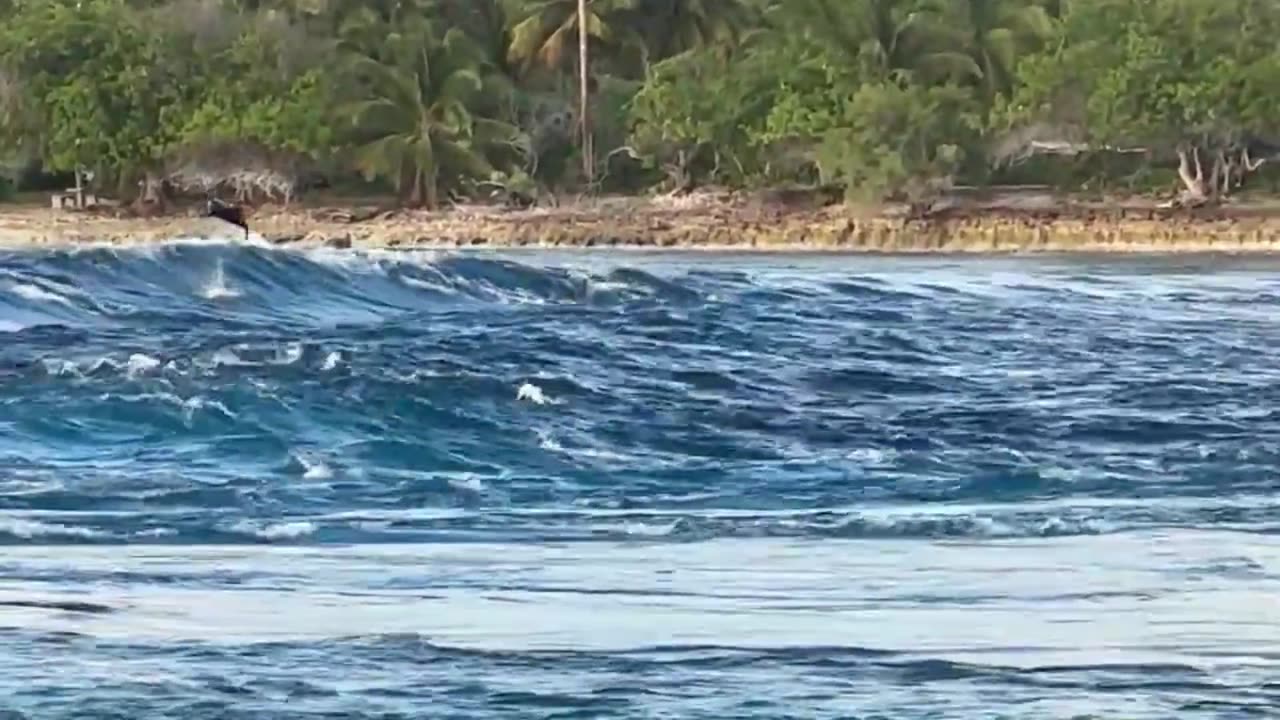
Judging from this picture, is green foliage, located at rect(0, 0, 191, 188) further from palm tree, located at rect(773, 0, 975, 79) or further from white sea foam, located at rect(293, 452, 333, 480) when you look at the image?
white sea foam, located at rect(293, 452, 333, 480)

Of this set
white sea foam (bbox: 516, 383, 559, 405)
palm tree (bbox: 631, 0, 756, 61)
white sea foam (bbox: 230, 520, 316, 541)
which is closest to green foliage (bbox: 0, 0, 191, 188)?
palm tree (bbox: 631, 0, 756, 61)

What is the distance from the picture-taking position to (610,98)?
194ft

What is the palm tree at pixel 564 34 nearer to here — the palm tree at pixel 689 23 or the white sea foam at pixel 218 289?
the palm tree at pixel 689 23

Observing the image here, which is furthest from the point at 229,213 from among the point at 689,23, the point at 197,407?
the point at 197,407

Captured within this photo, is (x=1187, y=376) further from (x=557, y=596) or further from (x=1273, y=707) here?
(x=1273, y=707)

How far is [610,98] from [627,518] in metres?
46.2

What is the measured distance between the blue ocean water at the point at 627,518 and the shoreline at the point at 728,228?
21.0 m

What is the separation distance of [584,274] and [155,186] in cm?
2586

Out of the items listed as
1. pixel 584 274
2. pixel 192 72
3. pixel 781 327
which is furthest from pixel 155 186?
pixel 781 327

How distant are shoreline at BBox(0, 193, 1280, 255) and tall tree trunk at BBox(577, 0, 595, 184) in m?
2.09

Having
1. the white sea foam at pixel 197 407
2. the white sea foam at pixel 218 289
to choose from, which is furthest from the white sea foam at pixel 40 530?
the white sea foam at pixel 218 289

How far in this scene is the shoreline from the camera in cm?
4891

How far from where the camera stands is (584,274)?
34.2 meters

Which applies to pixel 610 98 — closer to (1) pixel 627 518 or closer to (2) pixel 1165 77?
(2) pixel 1165 77
